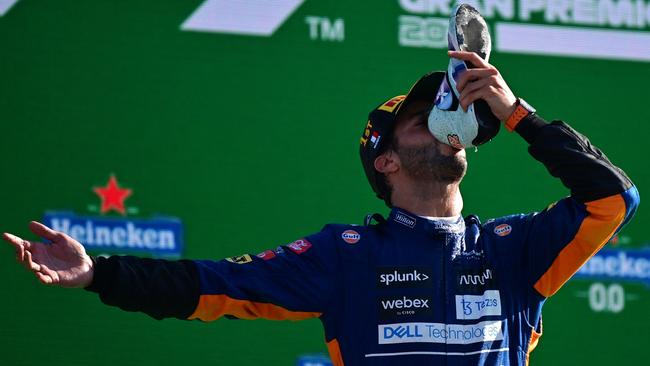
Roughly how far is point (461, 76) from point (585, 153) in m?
0.31

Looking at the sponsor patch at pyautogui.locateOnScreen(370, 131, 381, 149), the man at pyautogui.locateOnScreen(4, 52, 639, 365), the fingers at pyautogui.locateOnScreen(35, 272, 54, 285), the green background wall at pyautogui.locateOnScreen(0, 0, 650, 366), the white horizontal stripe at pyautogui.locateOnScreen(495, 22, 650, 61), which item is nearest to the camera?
the fingers at pyautogui.locateOnScreen(35, 272, 54, 285)

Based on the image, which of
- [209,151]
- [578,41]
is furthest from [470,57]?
[578,41]

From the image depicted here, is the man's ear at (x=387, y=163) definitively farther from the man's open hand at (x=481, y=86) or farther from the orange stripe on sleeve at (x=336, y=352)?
the orange stripe on sleeve at (x=336, y=352)

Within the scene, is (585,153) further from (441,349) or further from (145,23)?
(145,23)

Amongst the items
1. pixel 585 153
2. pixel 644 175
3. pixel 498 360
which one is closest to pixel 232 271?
pixel 498 360

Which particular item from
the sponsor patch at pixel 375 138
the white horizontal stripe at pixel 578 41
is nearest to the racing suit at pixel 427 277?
the sponsor patch at pixel 375 138

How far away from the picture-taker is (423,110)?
3043 mm

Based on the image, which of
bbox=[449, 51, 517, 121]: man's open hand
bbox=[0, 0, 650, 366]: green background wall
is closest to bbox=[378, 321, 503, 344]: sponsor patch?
bbox=[449, 51, 517, 121]: man's open hand

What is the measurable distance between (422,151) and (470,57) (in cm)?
31

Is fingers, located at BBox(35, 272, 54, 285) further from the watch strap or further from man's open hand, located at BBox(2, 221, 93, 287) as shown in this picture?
the watch strap

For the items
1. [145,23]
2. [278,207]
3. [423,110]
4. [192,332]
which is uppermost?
[145,23]

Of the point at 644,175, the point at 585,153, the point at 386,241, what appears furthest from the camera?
the point at 644,175

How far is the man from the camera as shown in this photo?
2695 millimetres

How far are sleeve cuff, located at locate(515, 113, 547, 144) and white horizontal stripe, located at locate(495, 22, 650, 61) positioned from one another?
61.7 inches
